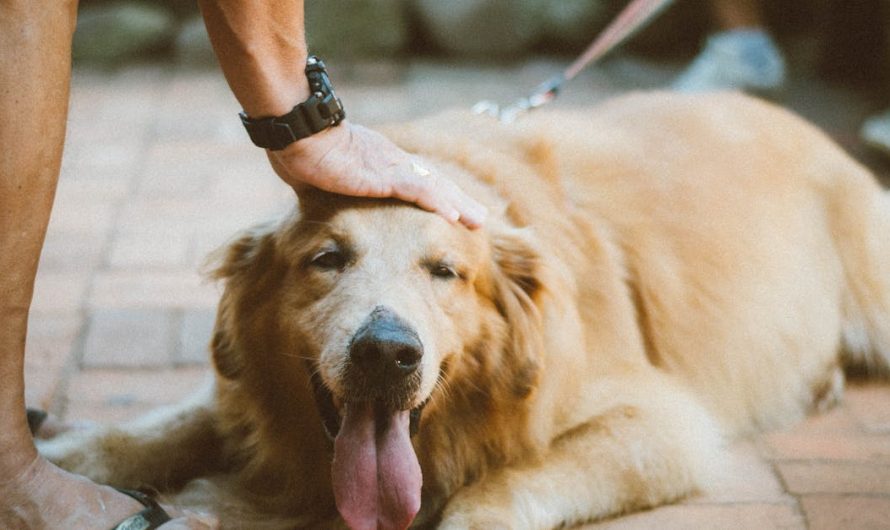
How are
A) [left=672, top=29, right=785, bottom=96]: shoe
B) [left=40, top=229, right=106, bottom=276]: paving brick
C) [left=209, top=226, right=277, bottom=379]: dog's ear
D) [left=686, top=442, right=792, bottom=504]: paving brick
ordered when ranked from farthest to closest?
[left=672, top=29, right=785, bottom=96]: shoe < [left=40, top=229, right=106, bottom=276]: paving brick < [left=686, top=442, right=792, bottom=504]: paving brick < [left=209, top=226, right=277, bottom=379]: dog's ear

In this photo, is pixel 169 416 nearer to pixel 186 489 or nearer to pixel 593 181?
pixel 186 489

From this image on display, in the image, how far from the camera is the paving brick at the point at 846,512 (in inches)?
104

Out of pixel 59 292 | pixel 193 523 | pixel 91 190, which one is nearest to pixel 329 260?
pixel 193 523

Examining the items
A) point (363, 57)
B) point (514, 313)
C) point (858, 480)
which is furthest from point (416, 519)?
point (363, 57)

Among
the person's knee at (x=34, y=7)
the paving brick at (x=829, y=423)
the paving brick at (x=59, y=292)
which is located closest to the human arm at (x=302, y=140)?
the person's knee at (x=34, y=7)

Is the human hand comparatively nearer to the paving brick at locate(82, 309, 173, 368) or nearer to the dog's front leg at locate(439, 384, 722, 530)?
the dog's front leg at locate(439, 384, 722, 530)

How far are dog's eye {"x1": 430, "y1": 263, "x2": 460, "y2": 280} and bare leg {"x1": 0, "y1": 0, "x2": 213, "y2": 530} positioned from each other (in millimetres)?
826

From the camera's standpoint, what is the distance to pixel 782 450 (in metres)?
3.10

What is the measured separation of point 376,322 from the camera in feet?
7.33

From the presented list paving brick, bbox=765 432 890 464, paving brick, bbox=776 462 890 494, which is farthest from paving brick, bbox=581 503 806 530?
paving brick, bbox=765 432 890 464

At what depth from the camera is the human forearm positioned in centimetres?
225

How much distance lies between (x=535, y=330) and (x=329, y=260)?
21.3 inches

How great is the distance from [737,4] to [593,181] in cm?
348

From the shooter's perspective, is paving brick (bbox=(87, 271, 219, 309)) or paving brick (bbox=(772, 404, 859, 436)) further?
paving brick (bbox=(87, 271, 219, 309))
